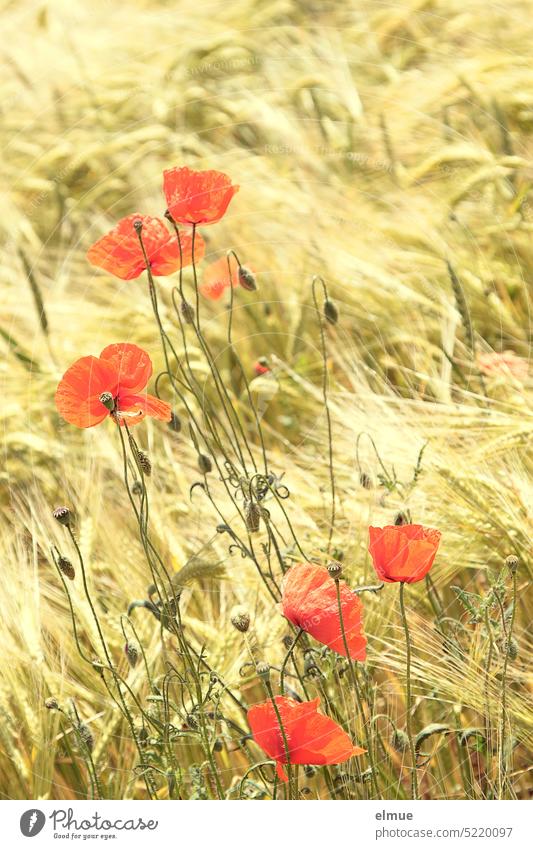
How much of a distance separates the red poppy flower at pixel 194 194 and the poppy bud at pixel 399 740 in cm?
33

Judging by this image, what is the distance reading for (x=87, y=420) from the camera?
1.97ft

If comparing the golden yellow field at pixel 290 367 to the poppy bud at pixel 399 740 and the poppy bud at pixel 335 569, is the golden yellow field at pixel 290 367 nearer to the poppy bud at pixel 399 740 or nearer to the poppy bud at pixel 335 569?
the poppy bud at pixel 399 740

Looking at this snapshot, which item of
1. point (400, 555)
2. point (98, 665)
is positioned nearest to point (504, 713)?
point (400, 555)

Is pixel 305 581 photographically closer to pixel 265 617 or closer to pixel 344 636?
pixel 344 636

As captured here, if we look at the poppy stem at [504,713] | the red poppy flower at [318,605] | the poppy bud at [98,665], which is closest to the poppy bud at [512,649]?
the poppy stem at [504,713]

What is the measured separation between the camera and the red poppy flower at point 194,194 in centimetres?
61

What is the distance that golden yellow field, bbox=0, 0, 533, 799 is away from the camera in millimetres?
689

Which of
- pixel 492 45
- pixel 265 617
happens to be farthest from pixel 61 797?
pixel 492 45

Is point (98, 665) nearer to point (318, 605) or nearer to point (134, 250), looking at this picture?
point (318, 605)

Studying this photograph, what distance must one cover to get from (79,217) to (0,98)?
14.3 inches

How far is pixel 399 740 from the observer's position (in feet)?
2.03
